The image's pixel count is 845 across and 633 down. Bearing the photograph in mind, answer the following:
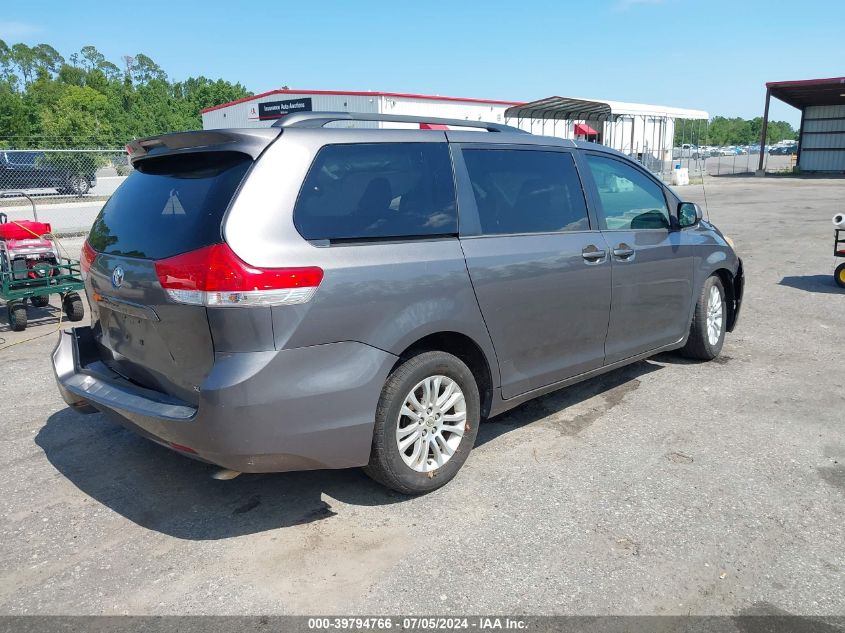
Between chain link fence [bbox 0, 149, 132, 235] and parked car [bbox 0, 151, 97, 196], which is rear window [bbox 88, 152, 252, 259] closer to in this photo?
chain link fence [bbox 0, 149, 132, 235]

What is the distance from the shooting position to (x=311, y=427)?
10.1 feet

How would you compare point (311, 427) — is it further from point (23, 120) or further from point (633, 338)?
point (23, 120)

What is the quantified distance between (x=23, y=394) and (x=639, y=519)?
15.3 ft

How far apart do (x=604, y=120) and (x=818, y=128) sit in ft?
54.4

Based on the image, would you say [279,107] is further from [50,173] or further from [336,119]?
[336,119]

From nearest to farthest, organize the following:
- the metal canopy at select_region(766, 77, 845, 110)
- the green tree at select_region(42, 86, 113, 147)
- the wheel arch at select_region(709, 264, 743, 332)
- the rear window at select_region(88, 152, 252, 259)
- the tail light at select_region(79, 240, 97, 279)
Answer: the rear window at select_region(88, 152, 252, 259) < the tail light at select_region(79, 240, 97, 279) < the wheel arch at select_region(709, 264, 743, 332) < the green tree at select_region(42, 86, 113, 147) < the metal canopy at select_region(766, 77, 845, 110)

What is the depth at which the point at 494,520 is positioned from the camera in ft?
11.2

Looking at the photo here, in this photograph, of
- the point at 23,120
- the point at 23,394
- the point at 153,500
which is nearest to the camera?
the point at 153,500

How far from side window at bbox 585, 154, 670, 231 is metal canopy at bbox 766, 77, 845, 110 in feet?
118

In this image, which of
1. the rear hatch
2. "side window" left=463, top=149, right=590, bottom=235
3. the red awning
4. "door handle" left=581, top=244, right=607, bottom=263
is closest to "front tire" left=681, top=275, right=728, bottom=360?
"door handle" left=581, top=244, right=607, bottom=263

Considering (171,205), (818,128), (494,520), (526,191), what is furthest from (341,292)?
(818,128)

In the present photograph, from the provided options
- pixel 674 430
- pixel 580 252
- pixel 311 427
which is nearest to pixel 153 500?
pixel 311 427

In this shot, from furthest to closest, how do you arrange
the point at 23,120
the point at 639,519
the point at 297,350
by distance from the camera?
the point at 23,120, the point at 639,519, the point at 297,350

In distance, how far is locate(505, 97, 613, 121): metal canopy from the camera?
1088 inches
